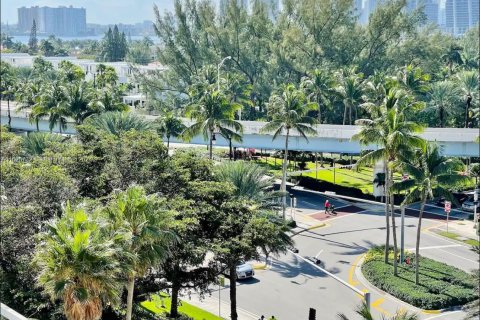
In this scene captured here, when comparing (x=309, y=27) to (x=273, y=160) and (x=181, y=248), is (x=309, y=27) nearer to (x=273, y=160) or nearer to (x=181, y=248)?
(x=273, y=160)

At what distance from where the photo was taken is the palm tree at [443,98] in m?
71.6

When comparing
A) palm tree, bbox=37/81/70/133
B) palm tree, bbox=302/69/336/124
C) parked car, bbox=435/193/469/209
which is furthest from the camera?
palm tree, bbox=302/69/336/124

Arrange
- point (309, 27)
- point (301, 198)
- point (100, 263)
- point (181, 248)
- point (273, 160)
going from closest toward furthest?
point (100, 263) < point (181, 248) < point (301, 198) < point (273, 160) < point (309, 27)

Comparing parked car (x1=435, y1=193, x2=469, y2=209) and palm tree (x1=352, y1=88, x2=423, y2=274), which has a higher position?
palm tree (x1=352, y1=88, x2=423, y2=274)

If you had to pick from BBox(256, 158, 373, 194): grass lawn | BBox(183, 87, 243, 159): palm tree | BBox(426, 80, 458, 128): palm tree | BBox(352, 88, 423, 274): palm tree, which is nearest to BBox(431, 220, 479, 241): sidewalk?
BBox(256, 158, 373, 194): grass lawn

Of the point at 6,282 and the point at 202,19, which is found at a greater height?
the point at 202,19

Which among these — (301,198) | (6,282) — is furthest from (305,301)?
(301,198)

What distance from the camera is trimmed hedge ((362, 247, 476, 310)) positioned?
35.8m

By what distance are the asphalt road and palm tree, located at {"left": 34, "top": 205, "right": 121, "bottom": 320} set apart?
15841mm

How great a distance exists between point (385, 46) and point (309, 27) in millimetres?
9960

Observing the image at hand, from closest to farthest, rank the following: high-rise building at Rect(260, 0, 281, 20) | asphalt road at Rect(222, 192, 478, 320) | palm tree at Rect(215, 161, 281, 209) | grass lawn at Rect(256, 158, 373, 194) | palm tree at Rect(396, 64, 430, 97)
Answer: palm tree at Rect(215, 161, 281, 209)
asphalt road at Rect(222, 192, 478, 320)
grass lawn at Rect(256, 158, 373, 194)
palm tree at Rect(396, 64, 430, 97)
high-rise building at Rect(260, 0, 281, 20)

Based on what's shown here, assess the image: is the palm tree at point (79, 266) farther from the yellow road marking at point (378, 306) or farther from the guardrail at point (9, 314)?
the yellow road marking at point (378, 306)

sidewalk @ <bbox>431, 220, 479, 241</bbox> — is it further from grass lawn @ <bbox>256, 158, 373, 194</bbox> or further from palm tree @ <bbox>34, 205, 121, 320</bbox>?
palm tree @ <bbox>34, 205, 121, 320</bbox>

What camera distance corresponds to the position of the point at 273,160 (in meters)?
71.9
